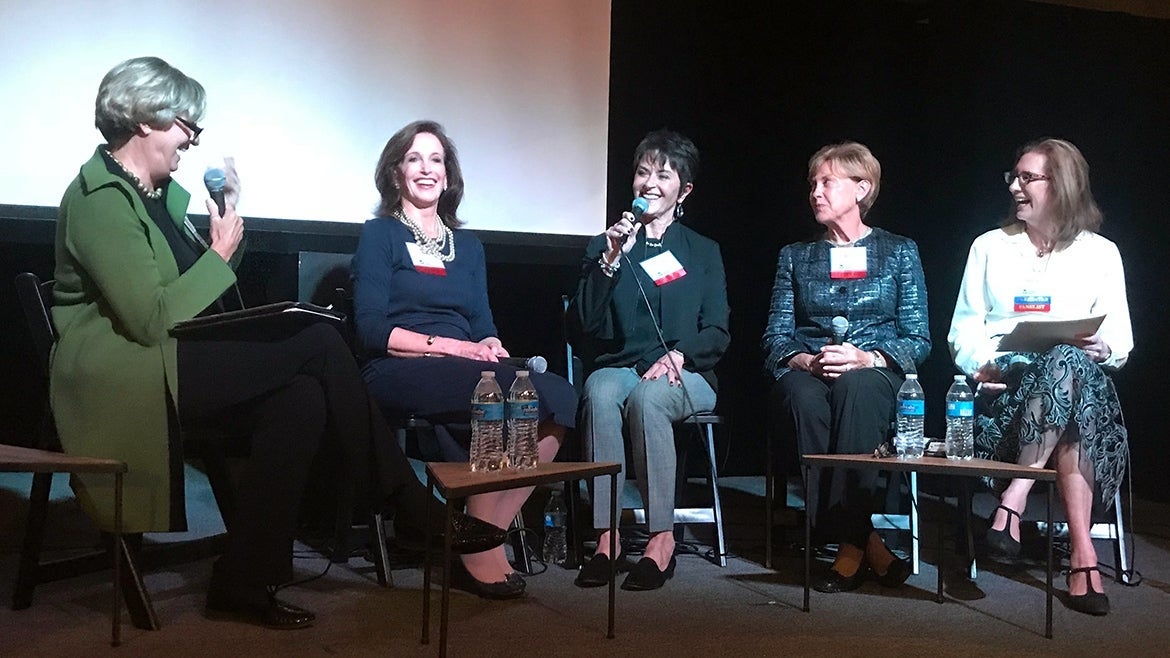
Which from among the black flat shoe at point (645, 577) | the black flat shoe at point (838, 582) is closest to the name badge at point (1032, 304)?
the black flat shoe at point (838, 582)

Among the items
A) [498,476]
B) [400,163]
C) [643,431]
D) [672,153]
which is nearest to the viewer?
[498,476]

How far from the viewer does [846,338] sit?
11.0 feet

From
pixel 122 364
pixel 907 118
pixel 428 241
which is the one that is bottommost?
pixel 122 364

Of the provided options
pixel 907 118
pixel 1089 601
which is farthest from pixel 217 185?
pixel 907 118

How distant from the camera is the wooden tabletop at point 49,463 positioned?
6.50ft

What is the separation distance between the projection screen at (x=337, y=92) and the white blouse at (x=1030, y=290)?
1375 mm

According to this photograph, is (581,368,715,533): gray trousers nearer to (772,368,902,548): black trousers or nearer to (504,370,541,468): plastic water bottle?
(772,368,902,548): black trousers

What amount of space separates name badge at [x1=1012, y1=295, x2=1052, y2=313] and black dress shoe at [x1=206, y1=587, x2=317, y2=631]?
2.24m

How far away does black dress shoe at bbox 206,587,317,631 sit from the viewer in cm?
231

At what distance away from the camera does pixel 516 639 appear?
7.59 feet

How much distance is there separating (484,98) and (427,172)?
2.31ft

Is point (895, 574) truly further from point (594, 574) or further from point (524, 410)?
point (524, 410)

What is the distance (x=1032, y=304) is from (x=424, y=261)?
A: 1.84 meters

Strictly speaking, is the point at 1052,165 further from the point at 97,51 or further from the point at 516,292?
the point at 97,51
